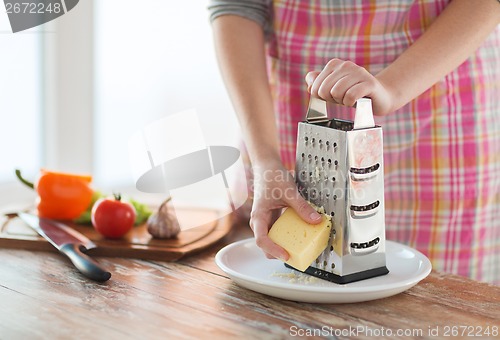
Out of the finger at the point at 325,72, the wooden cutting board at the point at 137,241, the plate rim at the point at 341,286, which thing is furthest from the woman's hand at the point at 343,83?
the wooden cutting board at the point at 137,241

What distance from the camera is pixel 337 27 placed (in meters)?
1.54

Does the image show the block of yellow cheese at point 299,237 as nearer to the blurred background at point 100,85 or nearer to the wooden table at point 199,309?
the wooden table at point 199,309

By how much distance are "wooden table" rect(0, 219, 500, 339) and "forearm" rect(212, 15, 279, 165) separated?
0.26m

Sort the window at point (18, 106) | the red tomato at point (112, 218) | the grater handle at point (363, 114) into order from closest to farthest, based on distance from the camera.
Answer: the grater handle at point (363, 114) < the red tomato at point (112, 218) < the window at point (18, 106)

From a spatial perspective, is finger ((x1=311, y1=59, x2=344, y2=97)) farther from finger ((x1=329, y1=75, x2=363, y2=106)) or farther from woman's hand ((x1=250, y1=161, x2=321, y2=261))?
woman's hand ((x1=250, y1=161, x2=321, y2=261))

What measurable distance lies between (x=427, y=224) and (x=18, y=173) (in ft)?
3.02

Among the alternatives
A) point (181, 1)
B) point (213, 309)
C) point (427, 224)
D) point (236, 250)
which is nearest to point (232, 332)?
point (213, 309)

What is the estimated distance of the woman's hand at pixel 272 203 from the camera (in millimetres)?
1160

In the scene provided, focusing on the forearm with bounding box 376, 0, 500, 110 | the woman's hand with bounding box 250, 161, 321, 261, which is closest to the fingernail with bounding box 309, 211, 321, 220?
the woman's hand with bounding box 250, 161, 321, 261

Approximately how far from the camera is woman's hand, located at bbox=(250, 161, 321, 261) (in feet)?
3.81

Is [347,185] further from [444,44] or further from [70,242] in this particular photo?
[70,242]

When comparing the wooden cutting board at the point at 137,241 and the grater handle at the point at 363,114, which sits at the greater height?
the grater handle at the point at 363,114

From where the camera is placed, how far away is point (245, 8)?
158cm

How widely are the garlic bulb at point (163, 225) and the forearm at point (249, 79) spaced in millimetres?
220
